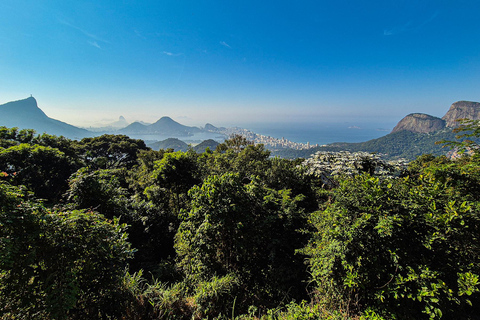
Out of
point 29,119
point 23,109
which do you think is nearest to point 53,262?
point 29,119

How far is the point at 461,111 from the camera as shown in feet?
424

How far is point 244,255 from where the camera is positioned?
4.97m

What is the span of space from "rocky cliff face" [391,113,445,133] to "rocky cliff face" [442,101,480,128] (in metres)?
6.31

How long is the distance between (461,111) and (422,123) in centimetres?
3055

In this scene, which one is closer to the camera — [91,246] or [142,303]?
[91,246]

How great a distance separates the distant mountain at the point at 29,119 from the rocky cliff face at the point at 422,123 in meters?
272

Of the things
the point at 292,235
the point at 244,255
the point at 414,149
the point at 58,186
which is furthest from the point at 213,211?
the point at 414,149

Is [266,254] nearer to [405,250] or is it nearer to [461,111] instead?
[405,250]

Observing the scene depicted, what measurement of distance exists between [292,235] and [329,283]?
73.5 inches

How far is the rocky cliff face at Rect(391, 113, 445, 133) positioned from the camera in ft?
407

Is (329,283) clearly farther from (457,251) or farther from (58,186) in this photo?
(58,186)

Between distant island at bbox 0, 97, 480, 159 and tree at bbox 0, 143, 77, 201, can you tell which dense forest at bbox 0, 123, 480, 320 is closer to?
tree at bbox 0, 143, 77, 201

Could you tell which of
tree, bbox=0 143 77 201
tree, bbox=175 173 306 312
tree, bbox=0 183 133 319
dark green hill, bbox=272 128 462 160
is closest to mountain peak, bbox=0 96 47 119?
dark green hill, bbox=272 128 462 160

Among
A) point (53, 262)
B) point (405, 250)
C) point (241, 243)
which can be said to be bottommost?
point (241, 243)
